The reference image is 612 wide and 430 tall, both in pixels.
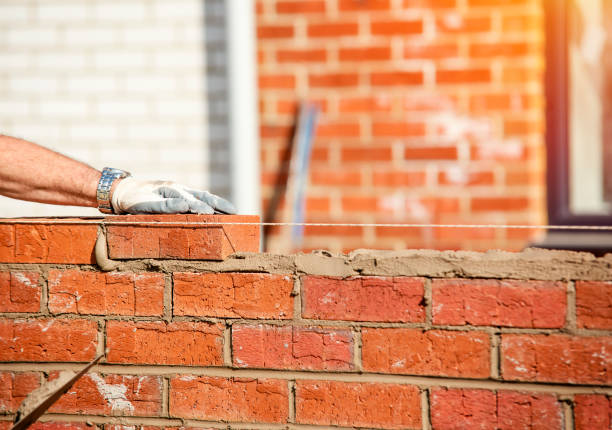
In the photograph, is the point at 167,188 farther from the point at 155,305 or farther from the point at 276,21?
the point at 276,21

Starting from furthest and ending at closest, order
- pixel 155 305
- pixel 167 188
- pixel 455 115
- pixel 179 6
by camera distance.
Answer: pixel 179 6
pixel 455 115
pixel 167 188
pixel 155 305

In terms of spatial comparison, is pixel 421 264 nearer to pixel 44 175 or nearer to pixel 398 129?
pixel 44 175

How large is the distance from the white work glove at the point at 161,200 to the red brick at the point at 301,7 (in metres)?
1.99

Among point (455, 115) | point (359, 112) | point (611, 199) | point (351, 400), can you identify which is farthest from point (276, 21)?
point (351, 400)

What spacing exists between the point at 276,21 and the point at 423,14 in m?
0.75

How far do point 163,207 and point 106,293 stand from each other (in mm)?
215

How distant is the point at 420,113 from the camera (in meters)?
3.16

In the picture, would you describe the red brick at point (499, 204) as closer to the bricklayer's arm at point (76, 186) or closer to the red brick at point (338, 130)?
the red brick at point (338, 130)

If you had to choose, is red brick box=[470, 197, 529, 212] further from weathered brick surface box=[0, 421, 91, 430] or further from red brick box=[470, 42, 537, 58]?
weathered brick surface box=[0, 421, 91, 430]

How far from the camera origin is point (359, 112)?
3.21 m

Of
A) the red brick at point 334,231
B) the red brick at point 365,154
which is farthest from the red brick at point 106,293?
the red brick at point 365,154

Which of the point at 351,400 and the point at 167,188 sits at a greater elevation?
the point at 167,188

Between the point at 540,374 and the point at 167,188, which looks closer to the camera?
the point at 540,374

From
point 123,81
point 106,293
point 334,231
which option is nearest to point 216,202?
point 106,293
